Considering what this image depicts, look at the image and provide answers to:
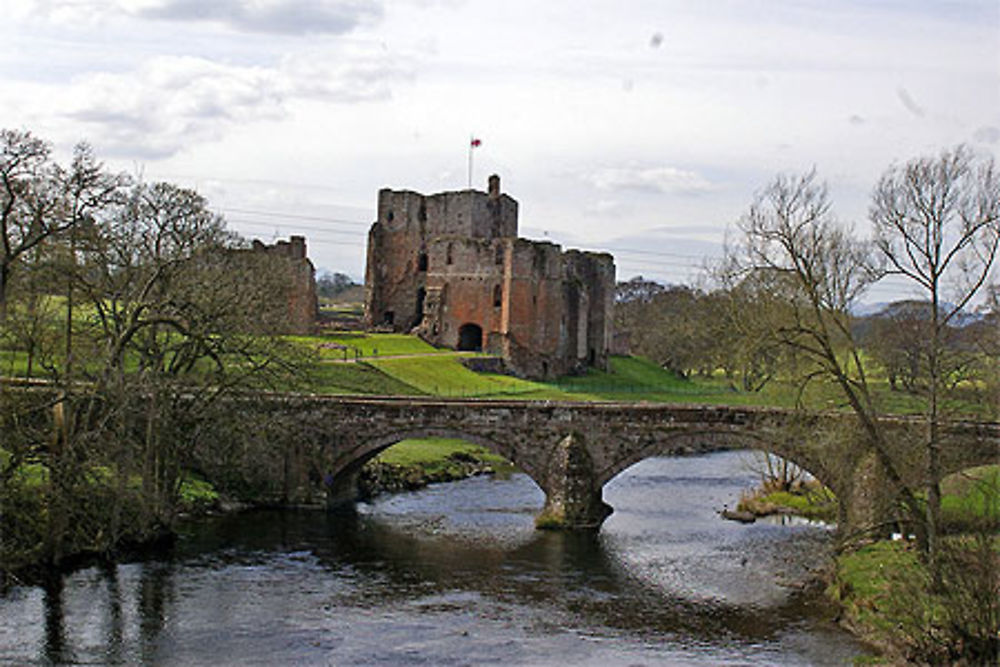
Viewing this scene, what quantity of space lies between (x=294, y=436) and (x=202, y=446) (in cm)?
357

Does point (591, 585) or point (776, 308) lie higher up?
point (776, 308)

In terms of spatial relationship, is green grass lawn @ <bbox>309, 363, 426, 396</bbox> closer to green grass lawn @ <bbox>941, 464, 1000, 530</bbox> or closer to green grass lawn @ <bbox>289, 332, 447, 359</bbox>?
green grass lawn @ <bbox>289, 332, 447, 359</bbox>

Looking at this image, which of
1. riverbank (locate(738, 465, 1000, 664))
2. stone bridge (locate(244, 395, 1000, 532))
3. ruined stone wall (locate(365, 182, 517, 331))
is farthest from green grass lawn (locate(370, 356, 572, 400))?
riverbank (locate(738, 465, 1000, 664))

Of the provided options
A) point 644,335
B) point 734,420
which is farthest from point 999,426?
point 644,335

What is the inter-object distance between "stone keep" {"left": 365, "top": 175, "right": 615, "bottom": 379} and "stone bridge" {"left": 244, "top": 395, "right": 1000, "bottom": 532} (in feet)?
103

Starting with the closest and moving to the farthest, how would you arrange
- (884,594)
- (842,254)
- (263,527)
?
(884,594) < (842,254) < (263,527)

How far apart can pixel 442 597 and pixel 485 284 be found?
147 feet

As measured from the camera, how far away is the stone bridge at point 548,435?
35.8m

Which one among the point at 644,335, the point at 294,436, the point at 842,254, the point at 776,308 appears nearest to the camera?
the point at 842,254

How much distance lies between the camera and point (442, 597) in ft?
91.7

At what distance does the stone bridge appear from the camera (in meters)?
35.8

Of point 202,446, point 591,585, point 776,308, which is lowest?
point 591,585

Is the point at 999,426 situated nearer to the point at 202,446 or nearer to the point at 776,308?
the point at 776,308

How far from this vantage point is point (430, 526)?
3653cm
